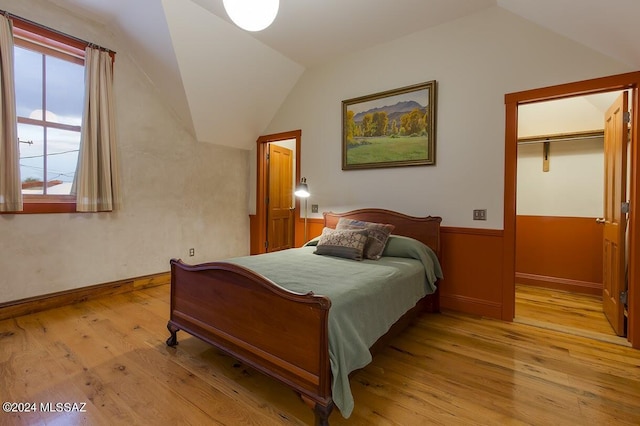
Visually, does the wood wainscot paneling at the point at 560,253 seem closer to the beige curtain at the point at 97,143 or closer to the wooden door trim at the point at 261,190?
the wooden door trim at the point at 261,190

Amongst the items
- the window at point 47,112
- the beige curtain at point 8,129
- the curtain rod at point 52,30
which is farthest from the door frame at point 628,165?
the beige curtain at point 8,129

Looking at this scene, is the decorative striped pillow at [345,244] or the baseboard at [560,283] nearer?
the decorative striped pillow at [345,244]

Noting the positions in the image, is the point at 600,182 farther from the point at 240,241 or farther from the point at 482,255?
the point at 240,241

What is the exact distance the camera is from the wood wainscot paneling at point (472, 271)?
2877mm

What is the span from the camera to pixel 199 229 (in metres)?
4.34

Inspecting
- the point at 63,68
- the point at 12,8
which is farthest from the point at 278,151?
the point at 12,8

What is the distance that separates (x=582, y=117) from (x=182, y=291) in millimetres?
4836

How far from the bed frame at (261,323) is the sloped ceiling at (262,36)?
7.72 feet

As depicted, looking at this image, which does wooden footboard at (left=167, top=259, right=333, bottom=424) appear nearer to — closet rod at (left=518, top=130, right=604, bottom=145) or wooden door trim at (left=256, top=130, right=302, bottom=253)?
wooden door trim at (left=256, top=130, right=302, bottom=253)

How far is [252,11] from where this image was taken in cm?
205

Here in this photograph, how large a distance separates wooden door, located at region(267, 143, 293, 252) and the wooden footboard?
2762 millimetres

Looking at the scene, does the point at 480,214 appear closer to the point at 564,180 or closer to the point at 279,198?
the point at 564,180

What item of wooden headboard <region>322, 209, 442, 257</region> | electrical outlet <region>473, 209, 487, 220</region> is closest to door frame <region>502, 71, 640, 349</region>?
electrical outlet <region>473, 209, 487, 220</region>

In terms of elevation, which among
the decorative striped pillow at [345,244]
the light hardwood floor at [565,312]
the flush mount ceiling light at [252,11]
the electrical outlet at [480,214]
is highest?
the flush mount ceiling light at [252,11]
